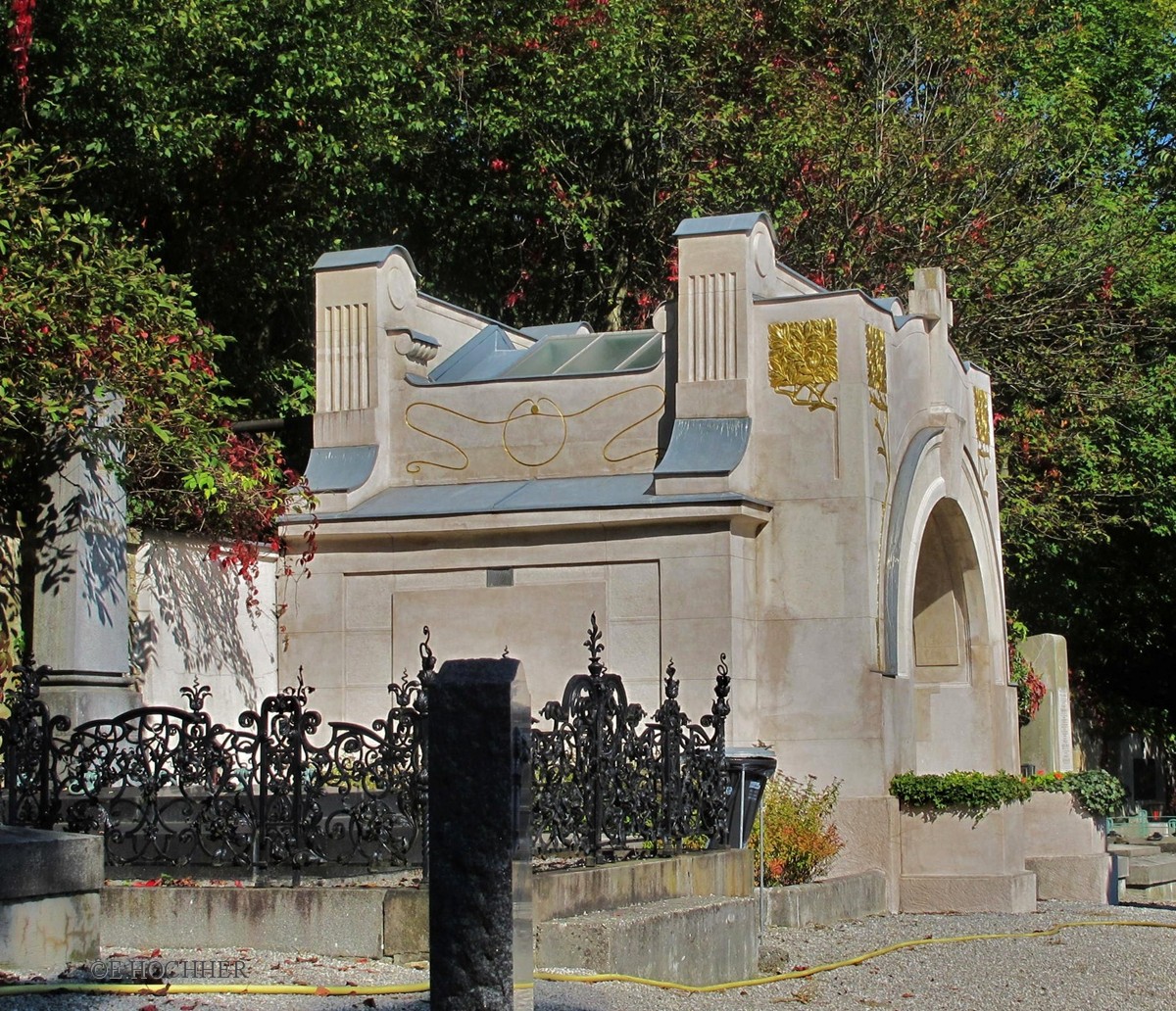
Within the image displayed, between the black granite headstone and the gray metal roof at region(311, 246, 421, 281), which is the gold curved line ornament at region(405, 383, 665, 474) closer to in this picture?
the gray metal roof at region(311, 246, 421, 281)

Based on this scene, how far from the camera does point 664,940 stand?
1002 cm

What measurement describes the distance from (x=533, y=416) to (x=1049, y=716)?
30.6ft

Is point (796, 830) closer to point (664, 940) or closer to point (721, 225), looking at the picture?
point (664, 940)

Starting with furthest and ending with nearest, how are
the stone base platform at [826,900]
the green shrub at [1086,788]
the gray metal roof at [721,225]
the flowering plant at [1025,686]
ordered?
the flowering plant at [1025,686], the green shrub at [1086,788], the gray metal roof at [721,225], the stone base platform at [826,900]

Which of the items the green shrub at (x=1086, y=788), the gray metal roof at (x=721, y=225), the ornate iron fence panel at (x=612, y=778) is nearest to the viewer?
the ornate iron fence panel at (x=612, y=778)

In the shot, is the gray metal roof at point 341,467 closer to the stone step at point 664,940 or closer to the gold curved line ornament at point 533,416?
the gold curved line ornament at point 533,416

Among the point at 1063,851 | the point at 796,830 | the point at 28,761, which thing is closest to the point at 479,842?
the point at 28,761

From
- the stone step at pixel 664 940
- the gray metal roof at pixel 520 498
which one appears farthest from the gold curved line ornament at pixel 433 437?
the stone step at pixel 664 940

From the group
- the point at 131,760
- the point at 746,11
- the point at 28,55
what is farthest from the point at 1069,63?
the point at 131,760

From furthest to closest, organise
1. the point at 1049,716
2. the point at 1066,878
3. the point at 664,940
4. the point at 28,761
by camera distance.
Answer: the point at 1049,716
the point at 1066,878
the point at 28,761
the point at 664,940

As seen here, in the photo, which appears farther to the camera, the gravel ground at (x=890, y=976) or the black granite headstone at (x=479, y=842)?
the gravel ground at (x=890, y=976)

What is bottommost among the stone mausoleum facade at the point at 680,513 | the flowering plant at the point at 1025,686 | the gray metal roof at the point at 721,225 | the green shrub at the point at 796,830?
the green shrub at the point at 796,830

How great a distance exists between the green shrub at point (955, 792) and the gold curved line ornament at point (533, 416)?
4.51m

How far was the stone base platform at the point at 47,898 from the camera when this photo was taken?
8.42m
